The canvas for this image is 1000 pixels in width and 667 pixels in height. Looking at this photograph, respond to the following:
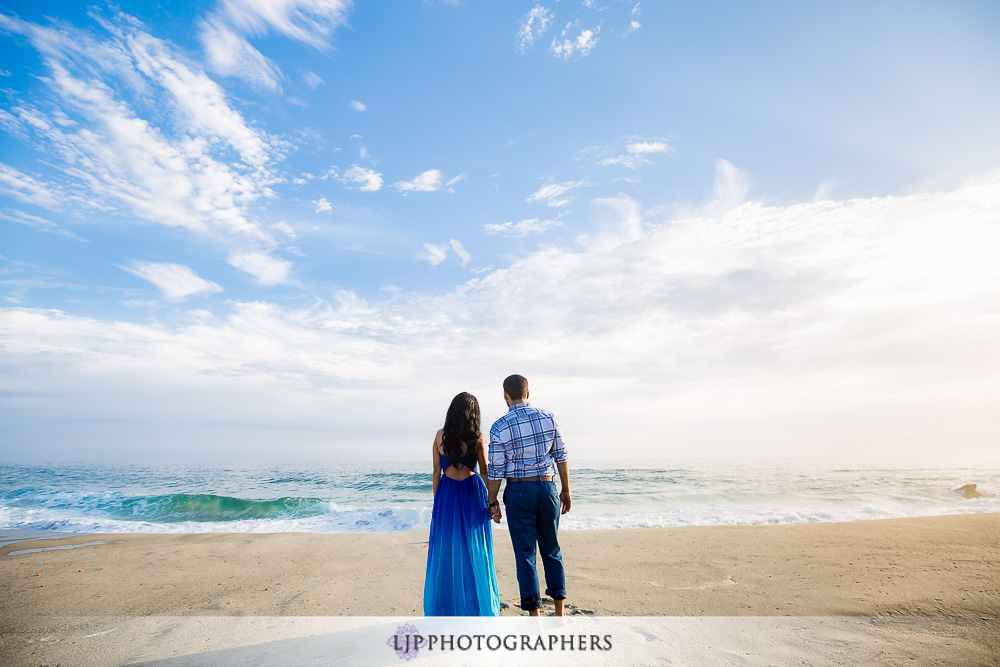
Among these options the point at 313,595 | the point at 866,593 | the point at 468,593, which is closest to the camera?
the point at 468,593

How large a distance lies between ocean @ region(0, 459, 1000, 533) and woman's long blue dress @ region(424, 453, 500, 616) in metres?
6.74

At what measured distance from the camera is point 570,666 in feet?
10.3

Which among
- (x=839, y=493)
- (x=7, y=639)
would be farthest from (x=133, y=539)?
(x=839, y=493)

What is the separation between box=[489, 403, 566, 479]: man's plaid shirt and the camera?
3.85 metres

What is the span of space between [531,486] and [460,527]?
72 cm

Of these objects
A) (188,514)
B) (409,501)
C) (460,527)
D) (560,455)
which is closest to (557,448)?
(560,455)

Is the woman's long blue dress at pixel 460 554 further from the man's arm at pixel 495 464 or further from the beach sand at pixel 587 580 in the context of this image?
the beach sand at pixel 587 580

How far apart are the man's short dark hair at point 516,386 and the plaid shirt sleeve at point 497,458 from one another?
1.10 ft

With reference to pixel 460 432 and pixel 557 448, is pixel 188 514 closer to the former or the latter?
pixel 460 432

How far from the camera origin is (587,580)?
5.46 m

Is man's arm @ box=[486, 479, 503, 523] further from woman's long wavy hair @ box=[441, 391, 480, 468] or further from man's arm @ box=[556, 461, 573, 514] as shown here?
man's arm @ box=[556, 461, 573, 514]

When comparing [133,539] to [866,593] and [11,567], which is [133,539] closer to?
[11,567]

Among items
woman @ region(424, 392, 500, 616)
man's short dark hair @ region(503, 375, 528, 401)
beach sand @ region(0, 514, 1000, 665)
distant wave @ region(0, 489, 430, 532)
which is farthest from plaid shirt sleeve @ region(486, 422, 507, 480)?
distant wave @ region(0, 489, 430, 532)

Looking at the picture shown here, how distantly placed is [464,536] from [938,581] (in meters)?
5.42
